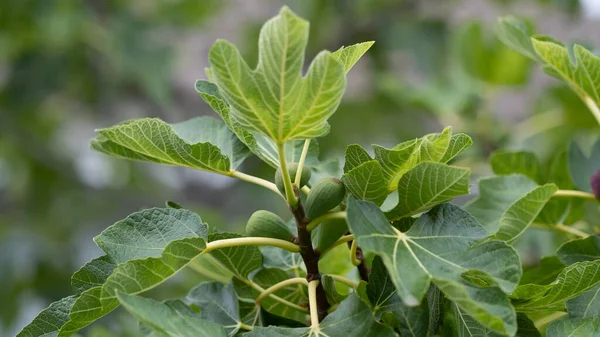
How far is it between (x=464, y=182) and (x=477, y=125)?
89 centimetres

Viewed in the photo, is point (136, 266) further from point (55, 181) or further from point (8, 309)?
point (55, 181)

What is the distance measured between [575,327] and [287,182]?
0.18 meters

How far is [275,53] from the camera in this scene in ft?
1.17

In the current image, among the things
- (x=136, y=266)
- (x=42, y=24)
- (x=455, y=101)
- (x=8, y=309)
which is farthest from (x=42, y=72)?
(x=136, y=266)

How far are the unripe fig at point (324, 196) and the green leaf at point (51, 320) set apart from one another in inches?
5.9

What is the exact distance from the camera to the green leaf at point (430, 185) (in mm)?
393

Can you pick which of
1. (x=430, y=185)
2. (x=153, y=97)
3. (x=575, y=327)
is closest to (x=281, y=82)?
(x=430, y=185)

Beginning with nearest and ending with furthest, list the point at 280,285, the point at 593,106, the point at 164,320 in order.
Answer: the point at 164,320 → the point at 280,285 → the point at 593,106

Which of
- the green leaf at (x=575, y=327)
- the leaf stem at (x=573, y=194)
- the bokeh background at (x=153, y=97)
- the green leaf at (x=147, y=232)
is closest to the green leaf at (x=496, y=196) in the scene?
the leaf stem at (x=573, y=194)

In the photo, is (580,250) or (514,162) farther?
(514,162)

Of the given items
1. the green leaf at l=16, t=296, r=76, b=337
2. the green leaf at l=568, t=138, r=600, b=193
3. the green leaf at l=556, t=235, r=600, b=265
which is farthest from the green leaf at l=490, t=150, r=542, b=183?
the green leaf at l=16, t=296, r=76, b=337

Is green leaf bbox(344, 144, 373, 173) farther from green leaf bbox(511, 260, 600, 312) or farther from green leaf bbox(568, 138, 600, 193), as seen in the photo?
green leaf bbox(568, 138, 600, 193)

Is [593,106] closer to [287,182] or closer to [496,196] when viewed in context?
[496,196]

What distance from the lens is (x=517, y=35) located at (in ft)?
1.95
